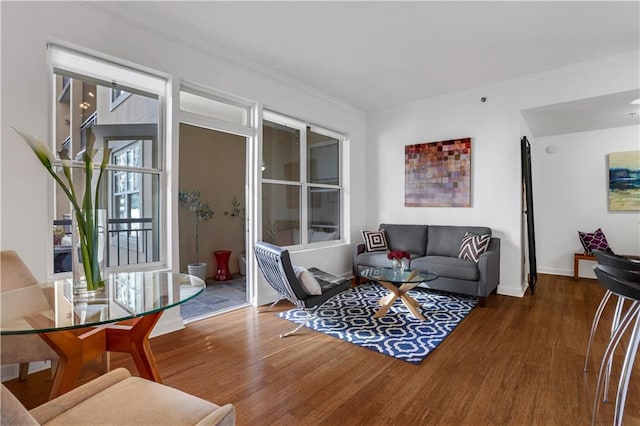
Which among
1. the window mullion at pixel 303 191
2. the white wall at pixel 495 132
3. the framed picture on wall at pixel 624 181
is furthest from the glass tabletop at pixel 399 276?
the framed picture on wall at pixel 624 181

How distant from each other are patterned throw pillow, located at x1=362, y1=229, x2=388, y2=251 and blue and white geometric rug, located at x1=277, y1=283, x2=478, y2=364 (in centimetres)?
83

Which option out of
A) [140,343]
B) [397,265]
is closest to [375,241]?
[397,265]

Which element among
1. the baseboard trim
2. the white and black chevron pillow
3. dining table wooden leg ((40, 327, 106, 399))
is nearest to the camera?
dining table wooden leg ((40, 327, 106, 399))

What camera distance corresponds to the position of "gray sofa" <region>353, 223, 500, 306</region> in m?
3.77

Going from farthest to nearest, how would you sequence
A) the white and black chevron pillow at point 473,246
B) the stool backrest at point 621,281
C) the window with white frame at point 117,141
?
the white and black chevron pillow at point 473,246 → the window with white frame at point 117,141 → the stool backrest at point 621,281

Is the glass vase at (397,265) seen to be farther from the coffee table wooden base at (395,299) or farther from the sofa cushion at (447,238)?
the sofa cushion at (447,238)

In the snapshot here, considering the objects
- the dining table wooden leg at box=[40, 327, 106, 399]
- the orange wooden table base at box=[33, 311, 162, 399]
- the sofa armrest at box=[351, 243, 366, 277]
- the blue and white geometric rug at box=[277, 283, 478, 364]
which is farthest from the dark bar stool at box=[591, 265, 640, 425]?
the sofa armrest at box=[351, 243, 366, 277]

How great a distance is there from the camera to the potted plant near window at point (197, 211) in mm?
4871

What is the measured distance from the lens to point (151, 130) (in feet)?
10.3

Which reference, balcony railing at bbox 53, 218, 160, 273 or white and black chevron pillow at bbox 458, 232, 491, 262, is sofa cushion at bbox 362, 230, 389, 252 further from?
balcony railing at bbox 53, 218, 160, 273

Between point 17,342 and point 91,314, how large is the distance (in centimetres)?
87

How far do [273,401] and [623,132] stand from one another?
20.5 ft

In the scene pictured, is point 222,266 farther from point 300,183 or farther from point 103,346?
point 103,346

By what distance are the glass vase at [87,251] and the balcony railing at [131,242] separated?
120 centimetres
